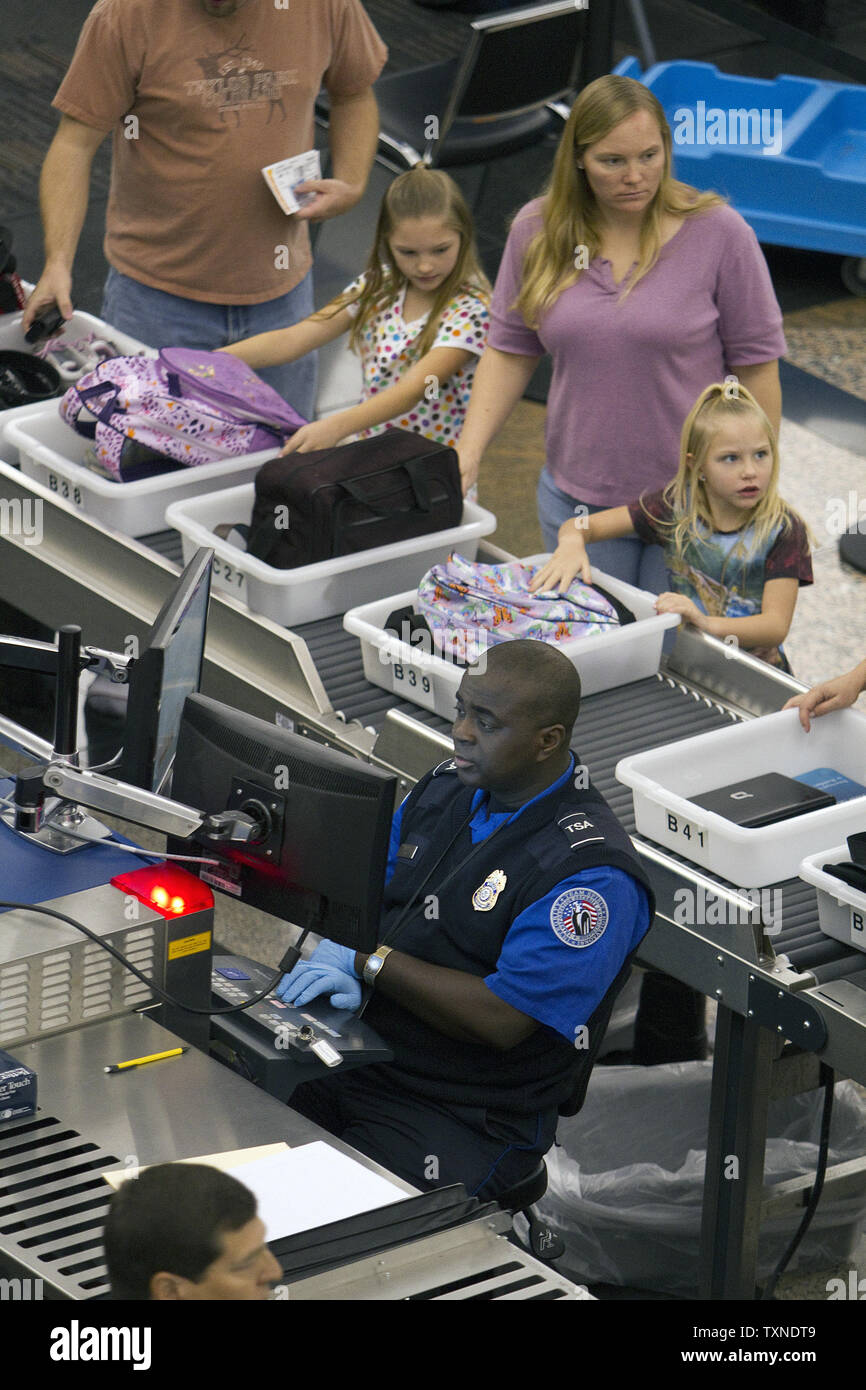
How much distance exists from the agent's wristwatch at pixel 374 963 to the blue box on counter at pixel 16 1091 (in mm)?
559

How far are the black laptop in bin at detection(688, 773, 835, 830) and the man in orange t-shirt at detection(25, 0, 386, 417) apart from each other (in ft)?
6.13

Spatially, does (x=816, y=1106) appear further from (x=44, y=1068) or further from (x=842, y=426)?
(x=842, y=426)

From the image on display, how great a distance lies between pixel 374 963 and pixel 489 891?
19cm

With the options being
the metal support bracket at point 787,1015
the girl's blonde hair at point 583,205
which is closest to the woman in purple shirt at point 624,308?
the girl's blonde hair at point 583,205

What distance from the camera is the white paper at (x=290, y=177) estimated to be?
4.43 metres

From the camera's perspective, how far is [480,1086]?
2.78 meters

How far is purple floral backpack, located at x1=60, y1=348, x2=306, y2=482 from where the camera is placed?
4.04m

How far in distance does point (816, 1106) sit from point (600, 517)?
3.90 ft

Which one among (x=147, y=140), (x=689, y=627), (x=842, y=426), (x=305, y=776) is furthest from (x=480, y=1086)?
(x=842, y=426)

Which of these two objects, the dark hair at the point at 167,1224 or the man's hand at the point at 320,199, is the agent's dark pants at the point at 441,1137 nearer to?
the dark hair at the point at 167,1224

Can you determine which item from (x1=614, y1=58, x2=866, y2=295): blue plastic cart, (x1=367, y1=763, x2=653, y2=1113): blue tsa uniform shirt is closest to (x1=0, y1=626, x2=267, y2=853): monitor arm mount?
(x1=367, y1=763, x2=653, y2=1113): blue tsa uniform shirt

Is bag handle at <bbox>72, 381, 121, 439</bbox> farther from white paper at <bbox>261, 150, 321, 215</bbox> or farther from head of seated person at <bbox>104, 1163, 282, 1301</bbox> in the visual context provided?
head of seated person at <bbox>104, 1163, 282, 1301</bbox>

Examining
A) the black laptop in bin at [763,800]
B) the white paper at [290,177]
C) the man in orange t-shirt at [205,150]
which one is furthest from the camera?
the white paper at [290,177]

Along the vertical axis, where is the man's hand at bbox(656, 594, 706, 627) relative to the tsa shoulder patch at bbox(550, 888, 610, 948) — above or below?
above
